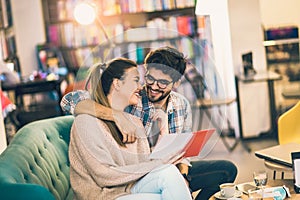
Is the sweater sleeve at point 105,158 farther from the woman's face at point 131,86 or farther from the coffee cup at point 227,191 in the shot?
the coffee cup at point 227,191

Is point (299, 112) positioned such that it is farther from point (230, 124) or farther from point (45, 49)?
point (45, 49)

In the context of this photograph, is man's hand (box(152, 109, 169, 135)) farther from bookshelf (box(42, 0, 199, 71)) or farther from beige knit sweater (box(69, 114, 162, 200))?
bookshelf (box(42, 0, 199, 71))

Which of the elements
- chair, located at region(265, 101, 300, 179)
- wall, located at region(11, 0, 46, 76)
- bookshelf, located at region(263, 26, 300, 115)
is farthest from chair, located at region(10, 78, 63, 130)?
chair, located at region(265, 101, 300, 179)

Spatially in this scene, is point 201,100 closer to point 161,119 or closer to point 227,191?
point 161,119


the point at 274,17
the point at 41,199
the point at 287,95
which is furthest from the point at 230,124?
the point at 41,199

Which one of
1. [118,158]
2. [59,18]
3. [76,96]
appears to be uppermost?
[59,18]

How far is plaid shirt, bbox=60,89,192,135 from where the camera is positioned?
8.05 feet

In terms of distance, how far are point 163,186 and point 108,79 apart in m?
0.52

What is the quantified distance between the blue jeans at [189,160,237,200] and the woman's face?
0.80 metres

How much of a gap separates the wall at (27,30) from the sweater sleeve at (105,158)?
14.4 feet

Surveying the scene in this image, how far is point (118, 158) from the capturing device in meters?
2.49

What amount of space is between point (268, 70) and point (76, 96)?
3.16m

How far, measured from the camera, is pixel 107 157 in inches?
97.4

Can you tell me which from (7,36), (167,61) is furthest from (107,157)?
(7,36)
